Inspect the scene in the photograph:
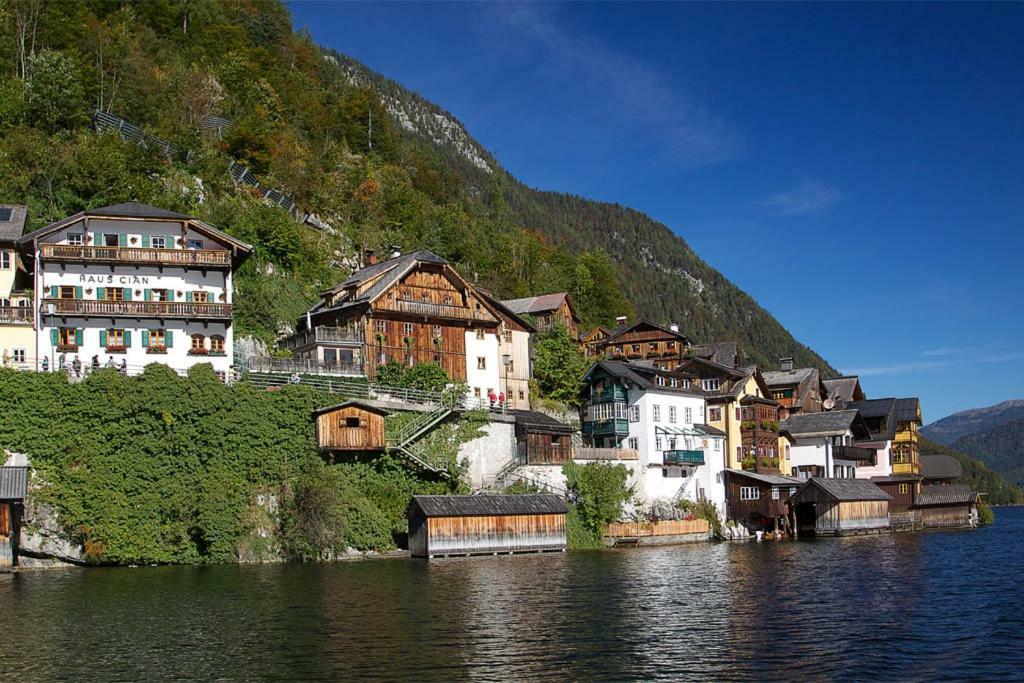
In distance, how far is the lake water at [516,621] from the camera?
29031 mm

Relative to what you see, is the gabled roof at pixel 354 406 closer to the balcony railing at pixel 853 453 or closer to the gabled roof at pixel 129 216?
the gabled roof at pixel 129 216

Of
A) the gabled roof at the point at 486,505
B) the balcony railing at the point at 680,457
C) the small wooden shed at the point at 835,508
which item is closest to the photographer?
the gabled roof at the point at 486,505

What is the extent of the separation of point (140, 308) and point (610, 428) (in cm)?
3575

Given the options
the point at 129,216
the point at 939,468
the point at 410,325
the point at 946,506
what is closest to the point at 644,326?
the point at 946,506

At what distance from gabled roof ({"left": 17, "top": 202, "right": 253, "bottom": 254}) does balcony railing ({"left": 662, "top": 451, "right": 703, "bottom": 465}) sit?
113ft

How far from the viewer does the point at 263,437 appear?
2333 inches

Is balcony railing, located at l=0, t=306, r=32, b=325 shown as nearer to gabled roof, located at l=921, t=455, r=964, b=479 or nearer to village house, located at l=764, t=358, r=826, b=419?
village house, located at l=764, t=358, r=826, b=419

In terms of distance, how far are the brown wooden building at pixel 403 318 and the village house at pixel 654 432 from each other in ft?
30.4

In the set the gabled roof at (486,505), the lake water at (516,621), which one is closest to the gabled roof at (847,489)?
the lake water at (516,621)

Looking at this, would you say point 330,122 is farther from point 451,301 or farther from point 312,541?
point 312,541

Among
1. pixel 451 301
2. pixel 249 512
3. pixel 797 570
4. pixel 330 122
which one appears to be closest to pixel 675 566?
pixel 797 570

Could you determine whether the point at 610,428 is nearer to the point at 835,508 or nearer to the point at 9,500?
the point at 835,508

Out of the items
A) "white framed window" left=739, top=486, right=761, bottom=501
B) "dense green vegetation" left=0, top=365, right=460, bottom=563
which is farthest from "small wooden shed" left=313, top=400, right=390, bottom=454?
"white framed window" left=739, top=486, right=761, bottom=501

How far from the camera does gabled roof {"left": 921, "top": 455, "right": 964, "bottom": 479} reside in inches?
4448
